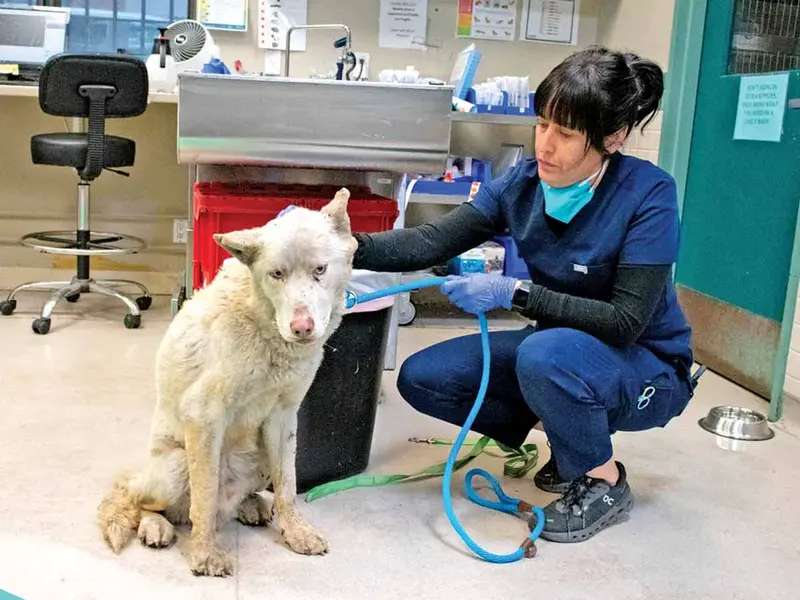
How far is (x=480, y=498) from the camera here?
203cm

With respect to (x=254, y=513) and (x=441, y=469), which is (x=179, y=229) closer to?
(x=441, y=469)

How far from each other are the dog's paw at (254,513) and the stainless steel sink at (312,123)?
2.74ft

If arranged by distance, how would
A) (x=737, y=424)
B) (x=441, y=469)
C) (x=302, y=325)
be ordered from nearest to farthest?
1. (x=302, y=325)
2. (x=441, y=469)
3. (x=737, y=424)

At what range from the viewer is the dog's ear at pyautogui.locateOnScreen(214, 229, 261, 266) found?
146cm

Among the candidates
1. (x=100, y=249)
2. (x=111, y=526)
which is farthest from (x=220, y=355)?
(x=100, y=249)

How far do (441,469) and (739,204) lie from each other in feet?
5.22

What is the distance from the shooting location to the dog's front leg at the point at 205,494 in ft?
5.21

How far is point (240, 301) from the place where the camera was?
63.2 inches

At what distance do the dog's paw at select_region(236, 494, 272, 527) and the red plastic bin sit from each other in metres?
0.59

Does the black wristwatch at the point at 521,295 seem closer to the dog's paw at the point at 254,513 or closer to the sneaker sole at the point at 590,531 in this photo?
the sneaker sole at the point at 590,531

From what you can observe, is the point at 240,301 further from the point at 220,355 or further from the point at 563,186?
the point at 563,186

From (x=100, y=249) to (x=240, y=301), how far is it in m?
2.15

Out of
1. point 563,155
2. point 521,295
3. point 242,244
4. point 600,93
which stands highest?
point 600,93

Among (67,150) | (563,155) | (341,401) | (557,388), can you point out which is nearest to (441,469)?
(341,401)
